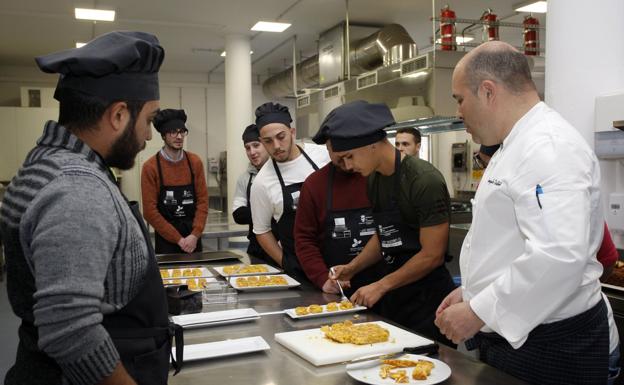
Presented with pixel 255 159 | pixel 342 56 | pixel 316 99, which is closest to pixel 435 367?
pixel 255 159

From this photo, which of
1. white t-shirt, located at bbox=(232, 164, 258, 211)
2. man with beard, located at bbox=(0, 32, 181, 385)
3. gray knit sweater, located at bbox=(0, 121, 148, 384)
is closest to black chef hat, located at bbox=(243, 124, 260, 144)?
white t-shirt, located at bbox=(232, 164, 258, 211)

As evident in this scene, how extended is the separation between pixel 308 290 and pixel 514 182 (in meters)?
1.19

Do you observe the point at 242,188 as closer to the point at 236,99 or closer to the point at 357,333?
the point at 357,333

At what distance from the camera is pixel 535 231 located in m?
1.25

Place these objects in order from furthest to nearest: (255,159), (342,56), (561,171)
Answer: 1. (342,56)
2. (255,159)
3. (561,171)

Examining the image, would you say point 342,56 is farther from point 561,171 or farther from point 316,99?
point 561,171

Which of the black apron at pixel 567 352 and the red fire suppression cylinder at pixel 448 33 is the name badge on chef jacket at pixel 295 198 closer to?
the black apron at pixel 567 352

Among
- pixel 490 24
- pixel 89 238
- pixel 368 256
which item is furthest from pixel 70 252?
pixel 490 24

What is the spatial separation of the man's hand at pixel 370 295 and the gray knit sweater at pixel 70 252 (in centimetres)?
103

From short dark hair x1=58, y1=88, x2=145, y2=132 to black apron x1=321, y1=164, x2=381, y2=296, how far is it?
52.2 inches

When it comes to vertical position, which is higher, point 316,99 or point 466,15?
point 466,15

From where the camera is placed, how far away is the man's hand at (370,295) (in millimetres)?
1966

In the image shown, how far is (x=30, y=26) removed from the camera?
259 inches

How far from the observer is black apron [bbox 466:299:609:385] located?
138cm
